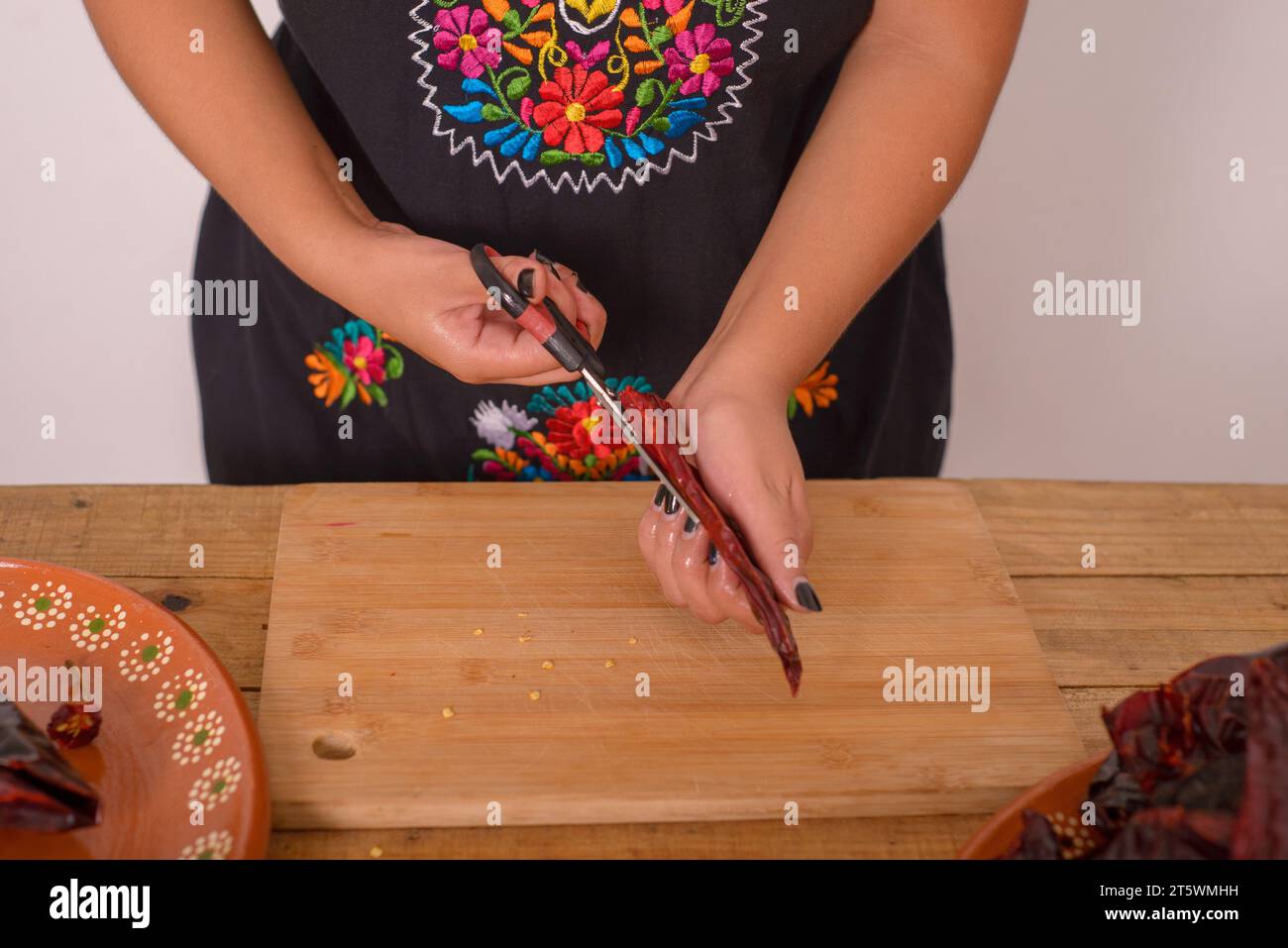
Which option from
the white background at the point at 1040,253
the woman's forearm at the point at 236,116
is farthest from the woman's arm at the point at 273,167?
the white background at the point at 1040,253

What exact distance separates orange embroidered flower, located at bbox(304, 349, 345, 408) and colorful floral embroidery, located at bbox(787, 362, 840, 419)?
1.38ft

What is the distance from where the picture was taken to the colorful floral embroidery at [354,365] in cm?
108

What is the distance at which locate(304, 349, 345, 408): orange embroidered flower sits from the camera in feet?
3.65

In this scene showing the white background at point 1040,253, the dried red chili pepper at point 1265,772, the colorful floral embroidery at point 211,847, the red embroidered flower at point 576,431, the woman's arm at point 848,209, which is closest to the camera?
the dried red chili pepper at point 1265,772

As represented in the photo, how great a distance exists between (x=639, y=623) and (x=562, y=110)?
1.29 ft

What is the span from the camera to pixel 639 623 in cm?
84

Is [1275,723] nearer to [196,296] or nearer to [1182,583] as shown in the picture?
[1182,583]

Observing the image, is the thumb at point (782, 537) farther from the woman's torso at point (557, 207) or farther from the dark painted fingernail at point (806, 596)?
the woman's torso at point (557, 207)

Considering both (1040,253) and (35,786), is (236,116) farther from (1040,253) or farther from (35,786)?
(1040,253)

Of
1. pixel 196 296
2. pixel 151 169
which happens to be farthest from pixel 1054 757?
pixel 151 169

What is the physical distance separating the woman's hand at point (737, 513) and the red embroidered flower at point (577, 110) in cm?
22

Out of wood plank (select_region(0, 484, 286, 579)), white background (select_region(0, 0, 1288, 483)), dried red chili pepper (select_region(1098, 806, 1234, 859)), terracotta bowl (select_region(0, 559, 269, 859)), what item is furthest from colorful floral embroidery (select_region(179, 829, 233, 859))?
white background (select_region(0, 0, 1288, 483))

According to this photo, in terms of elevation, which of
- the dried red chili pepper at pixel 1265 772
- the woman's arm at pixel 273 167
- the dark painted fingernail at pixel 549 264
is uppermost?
the woman's arm at pixel 273 167

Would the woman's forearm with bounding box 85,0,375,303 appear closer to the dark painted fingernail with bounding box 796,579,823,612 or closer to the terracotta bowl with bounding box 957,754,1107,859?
the dark painted fingernail with bounding box 796,579,823,612
